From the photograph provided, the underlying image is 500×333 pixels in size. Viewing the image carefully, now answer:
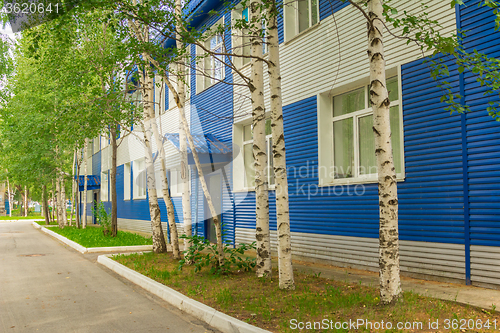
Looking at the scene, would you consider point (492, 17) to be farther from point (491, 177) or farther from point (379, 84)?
point (379, 84)

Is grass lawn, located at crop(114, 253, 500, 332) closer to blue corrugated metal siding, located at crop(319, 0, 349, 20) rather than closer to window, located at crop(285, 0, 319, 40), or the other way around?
blue corrugated metal siding, located at crop(319, 0, 349, 20)

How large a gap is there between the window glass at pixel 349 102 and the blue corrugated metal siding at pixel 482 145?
8.38 feet

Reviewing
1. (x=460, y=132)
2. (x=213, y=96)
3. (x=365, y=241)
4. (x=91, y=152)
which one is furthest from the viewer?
(x=91, y=152)

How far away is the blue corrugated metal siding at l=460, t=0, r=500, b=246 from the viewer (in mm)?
6328

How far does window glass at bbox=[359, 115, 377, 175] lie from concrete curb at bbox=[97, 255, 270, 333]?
15.7 feet

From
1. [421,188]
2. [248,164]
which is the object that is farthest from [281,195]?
[248,164]

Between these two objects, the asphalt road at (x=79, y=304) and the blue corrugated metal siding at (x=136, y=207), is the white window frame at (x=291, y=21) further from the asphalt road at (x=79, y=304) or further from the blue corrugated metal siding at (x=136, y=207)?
the blue corrugated metal siding at (x=136, y=207)

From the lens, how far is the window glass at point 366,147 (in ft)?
28.6

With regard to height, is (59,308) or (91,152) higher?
(91,152)

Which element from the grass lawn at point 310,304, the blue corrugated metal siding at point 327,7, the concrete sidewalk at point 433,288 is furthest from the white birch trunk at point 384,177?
the blue corrugated metal siding at point 327,7

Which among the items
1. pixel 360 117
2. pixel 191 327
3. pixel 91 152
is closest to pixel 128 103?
A: pixel 360 117

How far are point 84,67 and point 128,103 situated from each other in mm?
1881

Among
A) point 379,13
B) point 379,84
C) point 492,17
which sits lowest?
point 379,84

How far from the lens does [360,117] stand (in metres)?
9.11
